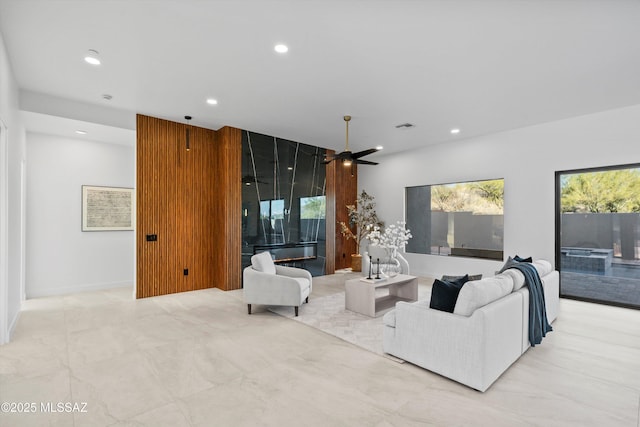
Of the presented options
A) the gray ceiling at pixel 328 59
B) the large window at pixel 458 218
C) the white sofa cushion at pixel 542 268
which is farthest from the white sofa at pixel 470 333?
the large window at pixel 458 218

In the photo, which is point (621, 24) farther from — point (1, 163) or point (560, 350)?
point (1, 163)

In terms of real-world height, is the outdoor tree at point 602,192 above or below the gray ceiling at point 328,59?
below

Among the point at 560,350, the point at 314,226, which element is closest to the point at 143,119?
the point at 314,226

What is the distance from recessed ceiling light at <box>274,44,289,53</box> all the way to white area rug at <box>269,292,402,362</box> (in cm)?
316

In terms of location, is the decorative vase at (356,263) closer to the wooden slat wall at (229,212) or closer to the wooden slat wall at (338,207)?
the wooden slat wall at (338,207)

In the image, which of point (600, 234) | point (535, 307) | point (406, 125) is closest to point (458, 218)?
point (600, 234)

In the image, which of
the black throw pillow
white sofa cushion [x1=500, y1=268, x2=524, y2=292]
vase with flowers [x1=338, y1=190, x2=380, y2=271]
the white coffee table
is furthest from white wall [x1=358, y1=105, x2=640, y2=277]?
the black throw pillow

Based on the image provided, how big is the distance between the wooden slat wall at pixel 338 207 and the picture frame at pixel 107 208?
423 centimetres

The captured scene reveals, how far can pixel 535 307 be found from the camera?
3205 millimetres

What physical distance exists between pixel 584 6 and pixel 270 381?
4.00 m

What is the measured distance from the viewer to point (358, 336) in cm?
358

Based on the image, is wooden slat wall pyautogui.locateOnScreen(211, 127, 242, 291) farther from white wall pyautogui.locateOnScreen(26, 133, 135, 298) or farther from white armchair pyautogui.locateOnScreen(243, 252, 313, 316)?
white wall pyautogui.locateOnScreen(26, 133, 135, 298)

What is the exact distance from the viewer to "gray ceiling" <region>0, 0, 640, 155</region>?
2.62 metres

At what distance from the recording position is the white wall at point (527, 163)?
4.85m
